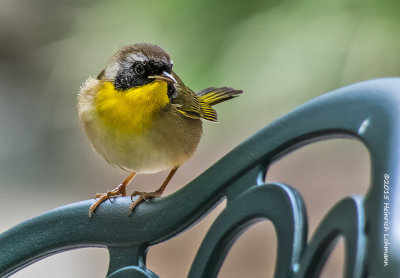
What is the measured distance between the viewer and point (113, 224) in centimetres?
159

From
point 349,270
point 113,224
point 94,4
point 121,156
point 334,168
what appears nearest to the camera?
point 349,270

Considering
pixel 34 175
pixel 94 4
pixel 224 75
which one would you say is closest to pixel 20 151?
pixel 34 175

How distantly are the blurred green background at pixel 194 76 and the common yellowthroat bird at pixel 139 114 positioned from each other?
76 cm

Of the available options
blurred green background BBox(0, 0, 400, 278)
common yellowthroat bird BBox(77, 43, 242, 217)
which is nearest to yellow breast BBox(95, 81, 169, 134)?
common yellowthroat bird BBox(77, 43, 242, 217)

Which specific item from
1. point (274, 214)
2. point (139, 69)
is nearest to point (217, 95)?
point (139, 69)

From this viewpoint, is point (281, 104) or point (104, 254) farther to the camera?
point (104, 254)

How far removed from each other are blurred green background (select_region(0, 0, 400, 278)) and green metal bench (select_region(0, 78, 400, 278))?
4.92 feet

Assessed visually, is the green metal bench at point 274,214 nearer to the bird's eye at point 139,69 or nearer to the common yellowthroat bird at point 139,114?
the common yellowthroat bird at point 139,114

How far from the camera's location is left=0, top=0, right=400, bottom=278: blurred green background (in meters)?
3.14

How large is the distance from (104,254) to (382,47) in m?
2.46

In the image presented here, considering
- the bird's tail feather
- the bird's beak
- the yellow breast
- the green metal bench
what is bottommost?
the green metal bench

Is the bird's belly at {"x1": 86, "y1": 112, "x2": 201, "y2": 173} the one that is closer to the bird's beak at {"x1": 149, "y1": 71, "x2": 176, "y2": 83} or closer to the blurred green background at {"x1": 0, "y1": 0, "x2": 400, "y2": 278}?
the bird's beak at {"x1": 149, "y1": 71, "x2": 176, "y2": 83}

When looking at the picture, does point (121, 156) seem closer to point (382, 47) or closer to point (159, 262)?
point (382, 47)

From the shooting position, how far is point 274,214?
1.26 meters
